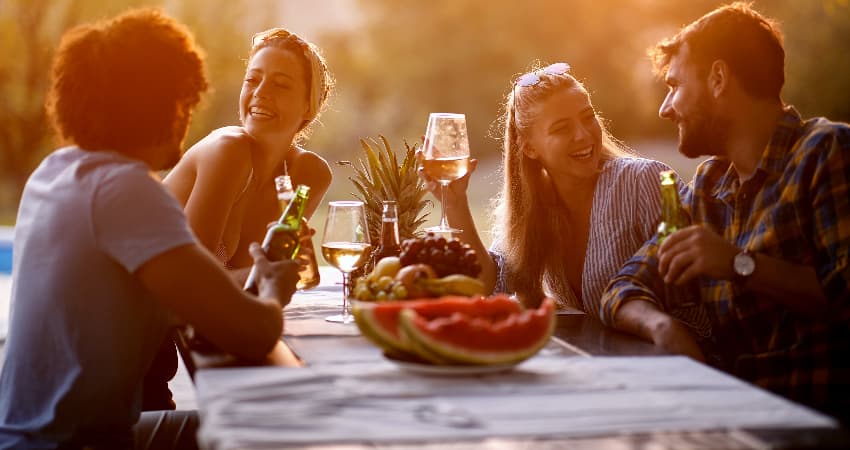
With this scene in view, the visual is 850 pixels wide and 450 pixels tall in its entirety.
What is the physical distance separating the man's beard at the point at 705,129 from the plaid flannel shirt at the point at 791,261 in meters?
0.10

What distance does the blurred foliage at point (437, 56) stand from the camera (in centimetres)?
1894

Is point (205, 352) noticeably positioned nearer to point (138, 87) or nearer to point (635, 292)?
point (138, 87)

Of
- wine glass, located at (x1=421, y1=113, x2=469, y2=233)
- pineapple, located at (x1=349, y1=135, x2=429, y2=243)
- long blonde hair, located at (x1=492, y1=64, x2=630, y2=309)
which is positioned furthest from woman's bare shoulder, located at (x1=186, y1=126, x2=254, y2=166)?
long blonde hair, located at (x1=492, y1=64, x2=630, y2=309)

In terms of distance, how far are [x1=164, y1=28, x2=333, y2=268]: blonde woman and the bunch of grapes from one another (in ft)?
3.35

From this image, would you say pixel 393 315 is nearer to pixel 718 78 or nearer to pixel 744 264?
pixel 744 264

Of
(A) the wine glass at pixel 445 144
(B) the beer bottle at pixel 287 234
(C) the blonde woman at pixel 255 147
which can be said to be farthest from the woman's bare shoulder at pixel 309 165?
(B) the beer bottle at pixel 287 234

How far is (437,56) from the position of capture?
22578mm

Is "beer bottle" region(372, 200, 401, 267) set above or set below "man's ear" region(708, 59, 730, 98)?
below

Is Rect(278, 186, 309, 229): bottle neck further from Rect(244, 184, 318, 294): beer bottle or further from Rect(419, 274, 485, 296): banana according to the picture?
Rect(419, 274, 485, 296): banana

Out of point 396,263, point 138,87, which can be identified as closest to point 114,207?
point 138,87

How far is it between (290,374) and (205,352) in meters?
0.29

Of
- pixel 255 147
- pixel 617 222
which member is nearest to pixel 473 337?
pixel 617 222

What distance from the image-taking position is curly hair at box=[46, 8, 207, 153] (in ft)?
6.67

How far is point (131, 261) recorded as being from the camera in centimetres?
189
